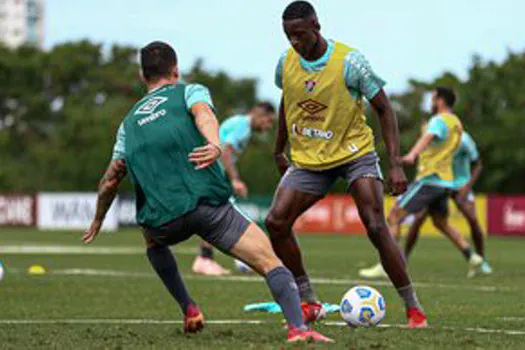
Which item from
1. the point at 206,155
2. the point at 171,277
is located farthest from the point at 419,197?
the point at 206,155

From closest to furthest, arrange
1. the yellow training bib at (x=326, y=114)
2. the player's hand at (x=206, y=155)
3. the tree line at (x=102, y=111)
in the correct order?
1. the player's hand at (x=206, y=155)
2. the yellow training bib at (x=326, y=114)
3. the tree line at (x=102, y=111)

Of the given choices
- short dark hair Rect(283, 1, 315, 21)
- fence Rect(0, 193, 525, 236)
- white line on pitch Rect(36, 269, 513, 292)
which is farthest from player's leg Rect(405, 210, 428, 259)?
fence Rect(0, 193, 525, 236)

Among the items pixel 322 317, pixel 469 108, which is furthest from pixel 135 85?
pixel 322 317

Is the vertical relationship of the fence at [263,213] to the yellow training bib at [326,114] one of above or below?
below

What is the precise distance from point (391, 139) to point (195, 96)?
186 centimetres

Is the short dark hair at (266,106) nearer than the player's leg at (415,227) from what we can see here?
Yes

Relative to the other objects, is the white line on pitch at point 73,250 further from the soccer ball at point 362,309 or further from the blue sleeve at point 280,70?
the soccer ball at point 362,309

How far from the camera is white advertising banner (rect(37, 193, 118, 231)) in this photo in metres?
46.5

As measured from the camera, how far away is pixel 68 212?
1874 inches

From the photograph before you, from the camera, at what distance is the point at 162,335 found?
28.6 ft

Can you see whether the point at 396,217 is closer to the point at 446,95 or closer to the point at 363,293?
the point at 446,95

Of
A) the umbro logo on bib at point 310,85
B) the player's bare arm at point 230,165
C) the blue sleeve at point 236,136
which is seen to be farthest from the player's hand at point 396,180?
the blue sleeve at point 236,136

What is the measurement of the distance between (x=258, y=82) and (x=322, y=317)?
7876 centimetres

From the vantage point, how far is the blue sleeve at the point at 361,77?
30.6ft
